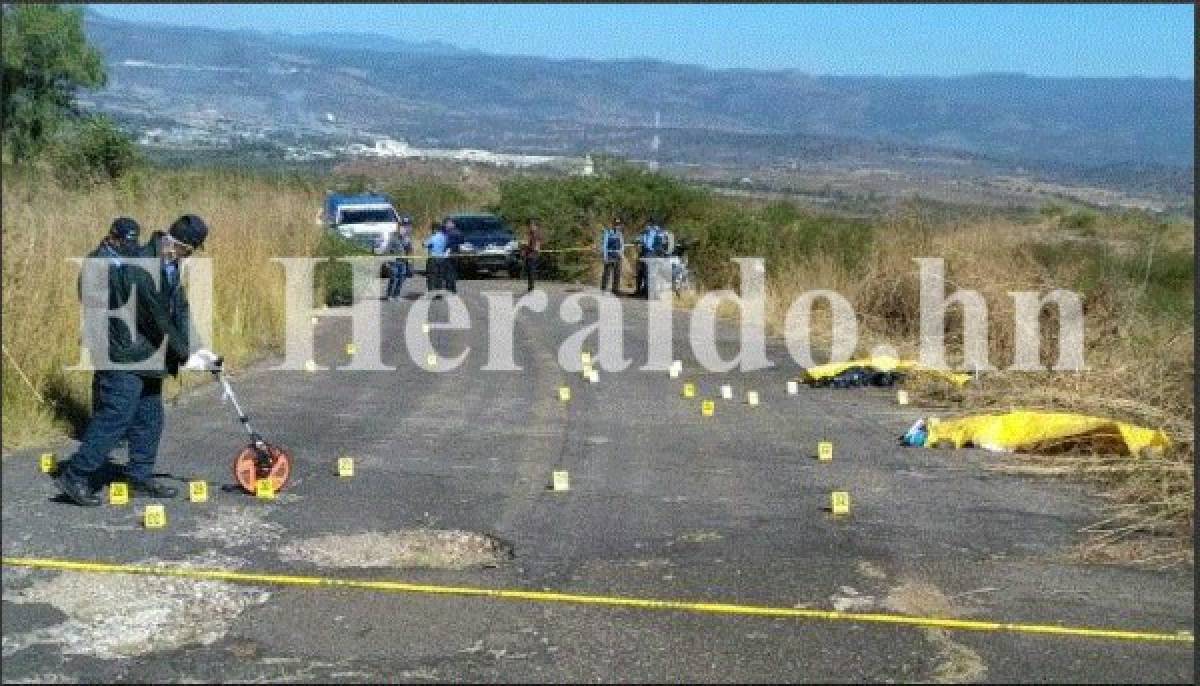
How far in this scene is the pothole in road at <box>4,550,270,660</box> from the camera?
5852mm

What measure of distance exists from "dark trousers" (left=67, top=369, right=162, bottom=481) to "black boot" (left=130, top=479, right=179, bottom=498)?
0.04 metres

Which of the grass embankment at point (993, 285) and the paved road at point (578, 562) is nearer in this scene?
the paved road at point (578, 562)

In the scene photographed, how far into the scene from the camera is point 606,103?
90.4 m

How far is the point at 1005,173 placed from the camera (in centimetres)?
5909

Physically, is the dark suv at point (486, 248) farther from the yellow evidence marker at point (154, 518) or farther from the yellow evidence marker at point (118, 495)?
the yellow evidence marker at point (154, 518)

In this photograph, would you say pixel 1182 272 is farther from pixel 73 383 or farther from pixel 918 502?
pixel 73 383

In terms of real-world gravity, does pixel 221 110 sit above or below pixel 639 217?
above

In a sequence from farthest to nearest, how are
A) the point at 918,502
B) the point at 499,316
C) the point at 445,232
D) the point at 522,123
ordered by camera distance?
the point at 522,123, the point at 445,232, the point at 499,316, the point at 918,502

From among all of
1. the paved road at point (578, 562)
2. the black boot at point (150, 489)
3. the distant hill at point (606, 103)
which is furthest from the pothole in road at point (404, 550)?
the distant hill at point (606, 103)

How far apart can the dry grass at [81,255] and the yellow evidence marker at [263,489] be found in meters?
2.08

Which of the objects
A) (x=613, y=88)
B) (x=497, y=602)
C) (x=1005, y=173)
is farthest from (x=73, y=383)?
(x=613, y=88)

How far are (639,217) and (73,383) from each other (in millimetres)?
26544

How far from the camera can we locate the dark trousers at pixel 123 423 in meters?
8.31

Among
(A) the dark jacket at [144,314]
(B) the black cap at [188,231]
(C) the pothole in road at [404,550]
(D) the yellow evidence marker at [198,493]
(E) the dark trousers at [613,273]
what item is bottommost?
(E) the dark trousers at [613,273]
